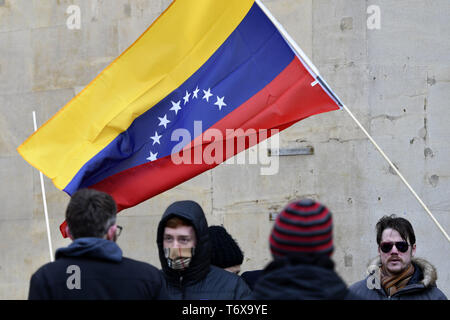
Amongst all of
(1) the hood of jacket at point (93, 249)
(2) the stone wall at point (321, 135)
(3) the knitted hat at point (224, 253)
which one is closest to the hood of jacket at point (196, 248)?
(3) the knitted hat at point (224, 253)

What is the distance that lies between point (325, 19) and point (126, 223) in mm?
2767

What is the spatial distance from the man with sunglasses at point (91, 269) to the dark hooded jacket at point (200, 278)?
1136 mm

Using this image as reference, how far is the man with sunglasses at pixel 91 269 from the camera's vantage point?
3.25 metres

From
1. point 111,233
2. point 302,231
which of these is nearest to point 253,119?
point 111,233

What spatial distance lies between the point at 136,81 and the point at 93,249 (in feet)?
7.88

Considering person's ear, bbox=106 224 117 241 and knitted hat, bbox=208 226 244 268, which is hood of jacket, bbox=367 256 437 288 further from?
person's ear, bbox=106 224 117 241

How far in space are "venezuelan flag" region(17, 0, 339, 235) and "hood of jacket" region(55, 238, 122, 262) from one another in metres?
1.96

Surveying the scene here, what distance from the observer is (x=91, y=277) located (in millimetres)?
3264

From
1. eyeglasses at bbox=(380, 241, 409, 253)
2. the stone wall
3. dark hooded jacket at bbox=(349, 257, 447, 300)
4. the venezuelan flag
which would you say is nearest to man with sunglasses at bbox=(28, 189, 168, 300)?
dark hooded jacket at bbox=(349, 257, 447, 300)

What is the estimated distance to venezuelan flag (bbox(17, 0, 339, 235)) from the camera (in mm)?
5309

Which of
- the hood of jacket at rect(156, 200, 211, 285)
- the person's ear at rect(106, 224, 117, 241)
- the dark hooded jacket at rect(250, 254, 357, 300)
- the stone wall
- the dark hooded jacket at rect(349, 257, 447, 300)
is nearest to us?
the dark hooded jacket at rect(250, 254, 357, 300)

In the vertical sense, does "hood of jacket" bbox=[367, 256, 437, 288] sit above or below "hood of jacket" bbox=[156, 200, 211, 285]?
below

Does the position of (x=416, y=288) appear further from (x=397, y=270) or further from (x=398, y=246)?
(x=398, y=246)
